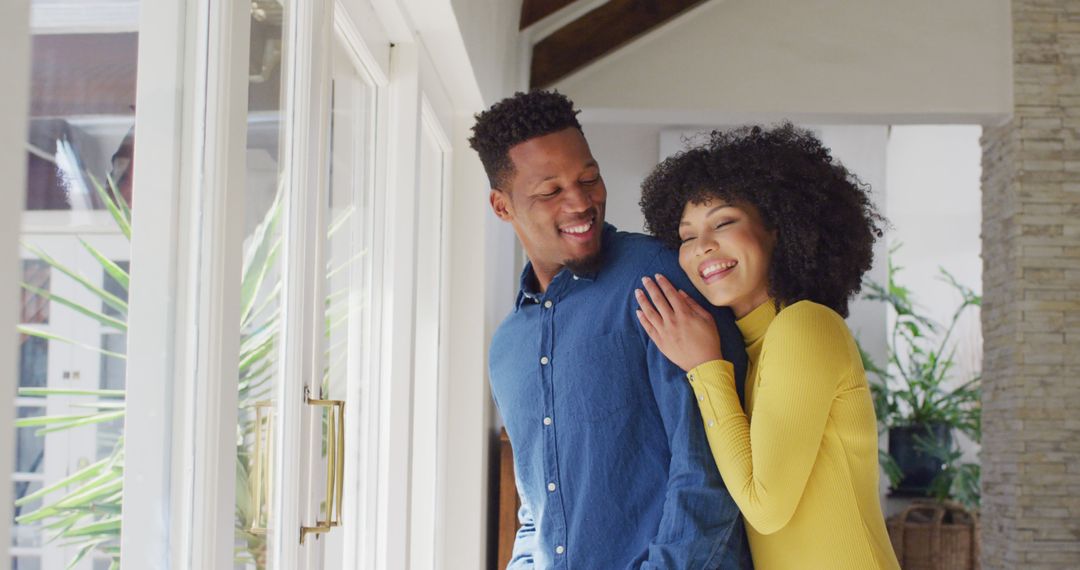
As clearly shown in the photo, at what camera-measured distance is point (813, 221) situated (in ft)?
5.71

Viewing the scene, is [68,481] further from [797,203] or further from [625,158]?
[625,158]

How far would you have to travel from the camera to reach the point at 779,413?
160 centimetres

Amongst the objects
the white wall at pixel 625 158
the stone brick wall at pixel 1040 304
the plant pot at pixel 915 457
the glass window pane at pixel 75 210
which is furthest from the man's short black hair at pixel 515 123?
the plant pot at pixel 915 457

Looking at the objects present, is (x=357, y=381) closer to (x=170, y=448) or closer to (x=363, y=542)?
(x=363, y=542)

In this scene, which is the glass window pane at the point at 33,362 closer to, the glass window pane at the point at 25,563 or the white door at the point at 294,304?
the glass window pane at the point at 25,563

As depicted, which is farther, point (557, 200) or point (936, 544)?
point (936, 544)

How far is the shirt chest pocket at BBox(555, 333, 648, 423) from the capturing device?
178 cm

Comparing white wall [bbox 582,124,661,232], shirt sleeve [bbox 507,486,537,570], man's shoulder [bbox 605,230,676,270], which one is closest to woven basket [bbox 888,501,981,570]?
white wall [bbox 582,124,661,232]

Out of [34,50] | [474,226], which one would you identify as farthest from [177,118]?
[474,226]

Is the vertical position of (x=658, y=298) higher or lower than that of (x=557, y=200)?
lower

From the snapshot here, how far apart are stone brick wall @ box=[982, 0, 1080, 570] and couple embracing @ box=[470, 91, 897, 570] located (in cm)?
358

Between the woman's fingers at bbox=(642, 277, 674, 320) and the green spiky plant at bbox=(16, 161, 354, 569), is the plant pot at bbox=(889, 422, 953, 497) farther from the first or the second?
the green spiky plant at bbox=(16, 161, 354, 569)

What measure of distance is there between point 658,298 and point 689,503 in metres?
0.32

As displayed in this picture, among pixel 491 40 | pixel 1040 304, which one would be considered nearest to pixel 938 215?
pixel 1040 304
